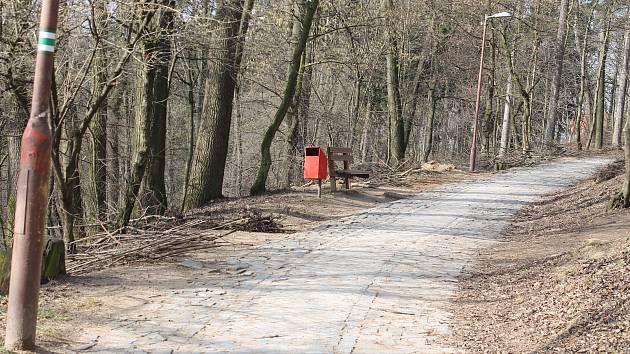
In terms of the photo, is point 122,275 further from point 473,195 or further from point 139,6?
point 473,195

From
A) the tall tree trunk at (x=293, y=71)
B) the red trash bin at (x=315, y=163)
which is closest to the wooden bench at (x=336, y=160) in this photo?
the red trash bin at (x=315, y=163)

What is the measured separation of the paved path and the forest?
2837 mm

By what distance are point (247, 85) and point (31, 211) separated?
2570cm

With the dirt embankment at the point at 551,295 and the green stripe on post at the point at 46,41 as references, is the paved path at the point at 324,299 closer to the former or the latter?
the dirt embankment at the point at 551,295

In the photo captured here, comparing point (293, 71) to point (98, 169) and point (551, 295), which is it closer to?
point (98, 169)

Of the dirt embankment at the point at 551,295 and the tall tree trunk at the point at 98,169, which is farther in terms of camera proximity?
the tall tree trunk at the point at 98,169

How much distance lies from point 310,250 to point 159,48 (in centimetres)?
405

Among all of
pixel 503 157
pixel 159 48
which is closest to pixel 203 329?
pixel 159 48

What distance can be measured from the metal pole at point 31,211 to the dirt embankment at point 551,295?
11.0 feet

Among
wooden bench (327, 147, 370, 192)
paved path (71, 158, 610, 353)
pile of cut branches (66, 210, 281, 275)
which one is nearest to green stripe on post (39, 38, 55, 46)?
paved path (71, 158, 610, 353)

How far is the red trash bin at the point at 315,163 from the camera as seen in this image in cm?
1615

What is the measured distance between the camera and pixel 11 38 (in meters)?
10.0

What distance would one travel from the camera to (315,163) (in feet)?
53.2

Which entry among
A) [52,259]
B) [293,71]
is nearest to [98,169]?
[293,71]
